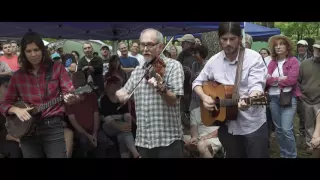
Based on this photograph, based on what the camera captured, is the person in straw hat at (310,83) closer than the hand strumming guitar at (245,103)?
No

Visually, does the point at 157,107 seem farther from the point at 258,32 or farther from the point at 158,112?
the point at 258,32

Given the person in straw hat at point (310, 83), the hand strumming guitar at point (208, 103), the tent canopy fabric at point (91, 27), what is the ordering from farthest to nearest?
the person in straw hat at point (310, 83)
the tent canopy fabric at point (91, 27)
the hand strumming guitar at point (208, 103)

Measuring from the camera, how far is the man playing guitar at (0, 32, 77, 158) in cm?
374

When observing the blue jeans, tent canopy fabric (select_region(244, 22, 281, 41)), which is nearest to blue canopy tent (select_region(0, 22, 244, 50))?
the blue jeans

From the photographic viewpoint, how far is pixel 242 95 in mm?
3576

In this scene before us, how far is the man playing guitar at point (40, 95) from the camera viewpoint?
12.3 ft

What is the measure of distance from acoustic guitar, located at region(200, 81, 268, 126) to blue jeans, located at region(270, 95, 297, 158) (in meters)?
2.05

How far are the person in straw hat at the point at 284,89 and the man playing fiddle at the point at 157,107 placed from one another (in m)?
2.40

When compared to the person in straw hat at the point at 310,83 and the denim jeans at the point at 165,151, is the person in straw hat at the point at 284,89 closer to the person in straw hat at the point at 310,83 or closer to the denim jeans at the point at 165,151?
the person in straw hat at the point at 310,83

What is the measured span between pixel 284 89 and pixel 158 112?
260 cm

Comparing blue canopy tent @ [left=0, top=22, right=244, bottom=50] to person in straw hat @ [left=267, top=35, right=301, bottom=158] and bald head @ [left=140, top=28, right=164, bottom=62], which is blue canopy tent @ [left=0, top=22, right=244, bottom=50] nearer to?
person in straw hat @ [left=267, top=35, right=301, bottom=158]

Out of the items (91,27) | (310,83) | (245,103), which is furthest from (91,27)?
(310,83)

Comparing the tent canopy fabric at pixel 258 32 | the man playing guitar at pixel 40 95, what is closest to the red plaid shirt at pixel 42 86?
the man playing guitar at pixel 40 95
